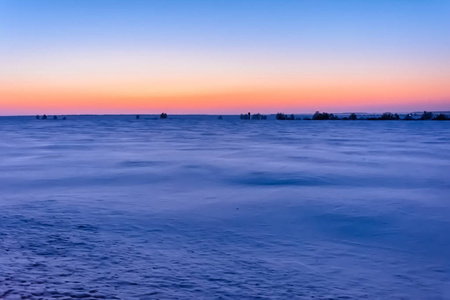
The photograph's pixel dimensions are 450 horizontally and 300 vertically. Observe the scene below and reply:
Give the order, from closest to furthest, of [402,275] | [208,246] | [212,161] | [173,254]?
[402,275]
[173,254]
[208,246]
[212,161]

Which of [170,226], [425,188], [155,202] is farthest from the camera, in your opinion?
[425,188]

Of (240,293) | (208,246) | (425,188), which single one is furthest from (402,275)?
(425,188)

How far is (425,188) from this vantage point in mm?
8641

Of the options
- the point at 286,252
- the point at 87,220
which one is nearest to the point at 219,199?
the point at 87,220

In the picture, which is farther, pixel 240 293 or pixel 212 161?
pixel 212 161

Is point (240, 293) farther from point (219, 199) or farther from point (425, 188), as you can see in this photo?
point (425, 188)

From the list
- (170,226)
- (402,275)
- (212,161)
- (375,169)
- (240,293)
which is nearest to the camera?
(240,293)

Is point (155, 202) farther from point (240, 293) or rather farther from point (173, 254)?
point (240, 293)

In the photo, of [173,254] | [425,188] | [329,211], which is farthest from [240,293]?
[425,188]

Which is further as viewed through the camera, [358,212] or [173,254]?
[358,212]

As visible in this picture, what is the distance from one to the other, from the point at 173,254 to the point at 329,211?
3.20 metres

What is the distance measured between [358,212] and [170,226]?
2.95 meters

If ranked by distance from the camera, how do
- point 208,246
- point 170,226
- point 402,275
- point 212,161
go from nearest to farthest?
point 402,275 < point 208,246 < point 170,226 < point 212,161

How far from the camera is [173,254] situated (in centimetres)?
409
